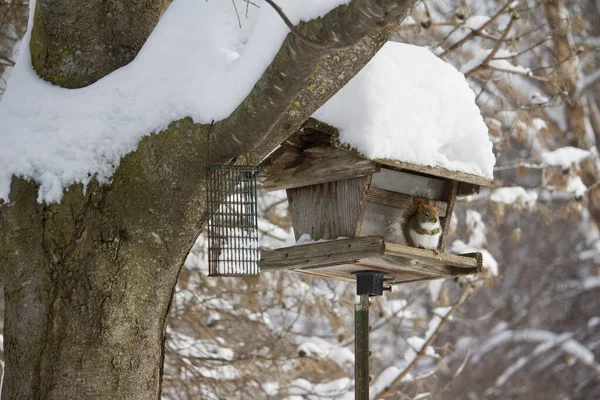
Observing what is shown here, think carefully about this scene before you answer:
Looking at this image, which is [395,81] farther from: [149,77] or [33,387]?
[33,387]

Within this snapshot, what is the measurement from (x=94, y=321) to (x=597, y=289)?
11.1 m

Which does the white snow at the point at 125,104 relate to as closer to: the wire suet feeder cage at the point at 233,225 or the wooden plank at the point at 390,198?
the wire suet feeder cage at the point at 233,225

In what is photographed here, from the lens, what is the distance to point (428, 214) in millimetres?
3037

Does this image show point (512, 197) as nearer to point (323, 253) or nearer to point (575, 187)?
point (575, 187)

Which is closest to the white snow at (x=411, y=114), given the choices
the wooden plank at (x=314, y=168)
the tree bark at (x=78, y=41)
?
the wooden plank at (x=314, y=168)

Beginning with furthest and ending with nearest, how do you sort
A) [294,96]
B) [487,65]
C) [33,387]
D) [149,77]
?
[487,65] → [149,77] → [33,387] → [294,96]

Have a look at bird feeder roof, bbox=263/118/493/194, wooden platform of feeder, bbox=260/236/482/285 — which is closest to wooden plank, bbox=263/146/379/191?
bird feeder roof, bbox=263/118/493/194

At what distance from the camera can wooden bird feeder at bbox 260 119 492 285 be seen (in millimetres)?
2885

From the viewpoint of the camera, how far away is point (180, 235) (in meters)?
2.50

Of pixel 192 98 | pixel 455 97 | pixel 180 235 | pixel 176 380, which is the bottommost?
pixel 176 380

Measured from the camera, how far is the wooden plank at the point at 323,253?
108 inches

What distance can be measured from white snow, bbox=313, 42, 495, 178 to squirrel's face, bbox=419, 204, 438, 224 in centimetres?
19

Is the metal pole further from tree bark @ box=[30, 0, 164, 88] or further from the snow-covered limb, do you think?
tree bark @ box=[30, 0, 164, 88]

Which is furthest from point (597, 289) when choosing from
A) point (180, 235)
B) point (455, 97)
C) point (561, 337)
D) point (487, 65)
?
point (180, 235)
